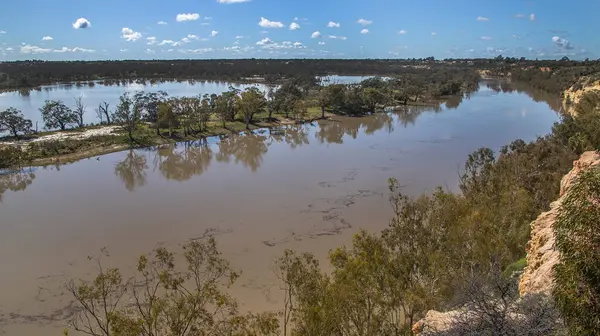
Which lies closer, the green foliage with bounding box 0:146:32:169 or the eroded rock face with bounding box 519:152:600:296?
the eroded rock face with bounding box 519:152:600:296

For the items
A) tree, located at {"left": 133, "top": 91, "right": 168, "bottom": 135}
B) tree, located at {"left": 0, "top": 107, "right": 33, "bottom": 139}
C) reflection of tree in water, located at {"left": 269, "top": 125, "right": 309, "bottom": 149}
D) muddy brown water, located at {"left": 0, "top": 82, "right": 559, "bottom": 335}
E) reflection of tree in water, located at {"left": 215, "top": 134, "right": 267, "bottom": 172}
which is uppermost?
tree, located at {"left": 133, "top": 91, "right": 168, "bottom": 135}

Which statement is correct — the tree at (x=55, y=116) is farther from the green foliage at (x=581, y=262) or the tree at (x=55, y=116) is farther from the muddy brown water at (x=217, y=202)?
the green foliage at (x=581, y=262)

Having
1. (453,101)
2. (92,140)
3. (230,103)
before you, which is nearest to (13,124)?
(92,140)

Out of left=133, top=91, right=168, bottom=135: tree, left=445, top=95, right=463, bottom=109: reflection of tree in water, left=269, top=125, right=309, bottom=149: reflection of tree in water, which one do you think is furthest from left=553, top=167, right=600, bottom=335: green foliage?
left=445, top=95, right=463, bottom=109: reflection of tree in water

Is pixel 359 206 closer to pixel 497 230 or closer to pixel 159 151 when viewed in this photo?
pixel 497 230

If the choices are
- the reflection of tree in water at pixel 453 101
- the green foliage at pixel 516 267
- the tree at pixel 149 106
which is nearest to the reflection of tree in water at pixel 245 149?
the tree at pixel 149 106

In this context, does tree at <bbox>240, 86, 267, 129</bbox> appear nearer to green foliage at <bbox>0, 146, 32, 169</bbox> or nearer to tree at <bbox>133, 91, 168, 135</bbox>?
tree at <bbox>133, 91, 168, 135</bbox>

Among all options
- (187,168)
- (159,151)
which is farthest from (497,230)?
(159,151)
